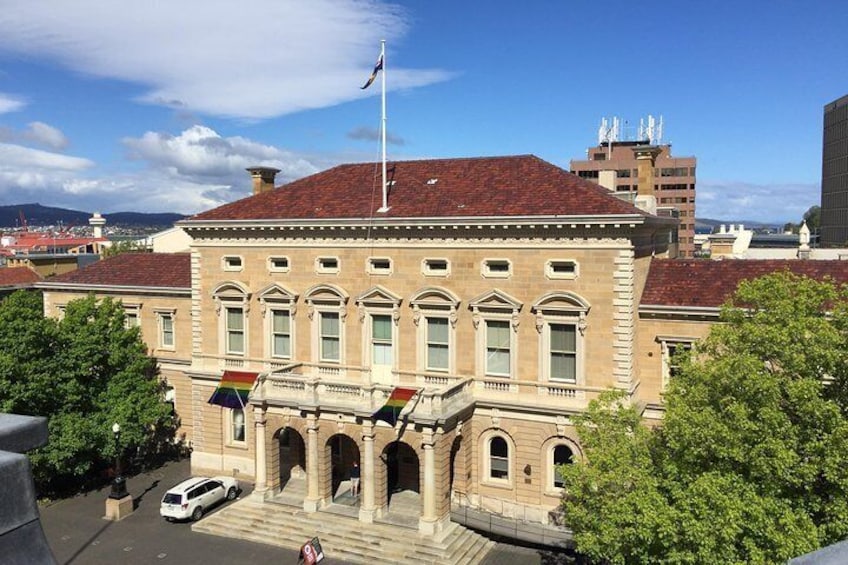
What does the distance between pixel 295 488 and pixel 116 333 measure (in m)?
14.4

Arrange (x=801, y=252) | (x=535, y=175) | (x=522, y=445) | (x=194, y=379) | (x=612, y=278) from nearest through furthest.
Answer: (x=612, y=278) → (x=522, y=445) → (x=535, y=175) → (x=194, y=379) → (x=801, y=252)

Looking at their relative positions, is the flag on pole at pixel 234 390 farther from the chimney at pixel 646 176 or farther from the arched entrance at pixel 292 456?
the chimney at pixel 646 176

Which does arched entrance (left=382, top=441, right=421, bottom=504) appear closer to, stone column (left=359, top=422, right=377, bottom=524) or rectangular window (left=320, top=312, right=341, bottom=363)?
stone column (left=359, top=422, right=377, bottom=524)

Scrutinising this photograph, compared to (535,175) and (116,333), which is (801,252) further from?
(116,333)

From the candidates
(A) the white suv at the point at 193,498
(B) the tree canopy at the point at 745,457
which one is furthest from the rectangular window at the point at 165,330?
(B) the tree canopy at the point at 745,457

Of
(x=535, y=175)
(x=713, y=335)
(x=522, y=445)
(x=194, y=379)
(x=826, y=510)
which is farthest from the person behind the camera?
(x=194, y=379)

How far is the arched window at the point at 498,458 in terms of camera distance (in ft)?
112

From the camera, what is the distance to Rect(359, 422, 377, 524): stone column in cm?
3256

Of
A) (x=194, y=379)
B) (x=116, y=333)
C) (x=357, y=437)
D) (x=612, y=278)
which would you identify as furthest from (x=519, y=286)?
(x=116, y=333)

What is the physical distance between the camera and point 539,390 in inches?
1297

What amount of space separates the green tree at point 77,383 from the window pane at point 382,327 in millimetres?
14707

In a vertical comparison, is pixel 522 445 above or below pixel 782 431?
below

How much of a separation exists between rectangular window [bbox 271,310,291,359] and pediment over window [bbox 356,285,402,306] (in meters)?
4.80

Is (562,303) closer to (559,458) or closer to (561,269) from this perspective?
(561,269)
